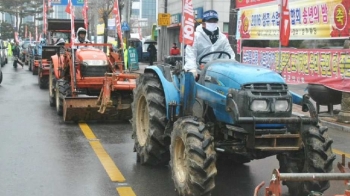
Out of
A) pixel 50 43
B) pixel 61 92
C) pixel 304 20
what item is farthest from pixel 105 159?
pixel 50 43

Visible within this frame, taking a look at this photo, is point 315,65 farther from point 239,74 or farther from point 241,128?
point 241,128

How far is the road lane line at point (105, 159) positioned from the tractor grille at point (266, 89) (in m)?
2.24

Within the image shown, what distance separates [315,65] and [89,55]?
18.6ft

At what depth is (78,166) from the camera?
25.5 ft

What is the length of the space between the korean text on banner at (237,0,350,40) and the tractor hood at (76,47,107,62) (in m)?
4.26

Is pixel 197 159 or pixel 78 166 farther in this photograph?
pixel 78 166

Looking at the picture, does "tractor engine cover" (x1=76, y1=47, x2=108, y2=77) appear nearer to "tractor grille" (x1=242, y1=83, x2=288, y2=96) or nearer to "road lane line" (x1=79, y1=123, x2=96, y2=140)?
"road lane line" (x1=79, y1=123, x2=96, y2=140)

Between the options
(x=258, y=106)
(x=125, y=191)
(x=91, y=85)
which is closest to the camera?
(x=258, y=106)

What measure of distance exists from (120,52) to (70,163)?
250 inches

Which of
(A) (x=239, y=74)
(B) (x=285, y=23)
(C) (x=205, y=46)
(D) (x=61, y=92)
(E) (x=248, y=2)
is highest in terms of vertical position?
(E) (x=248, y=2)

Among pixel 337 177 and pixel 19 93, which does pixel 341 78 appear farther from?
pixel 19 93

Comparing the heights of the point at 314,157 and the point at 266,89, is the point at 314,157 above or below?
below

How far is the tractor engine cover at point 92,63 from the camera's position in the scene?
12.6 meters

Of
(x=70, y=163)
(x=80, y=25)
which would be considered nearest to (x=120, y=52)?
(x=70, y=163)
